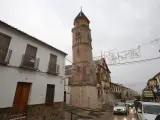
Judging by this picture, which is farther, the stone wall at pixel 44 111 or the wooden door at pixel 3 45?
the stone wall at pixel 44 111

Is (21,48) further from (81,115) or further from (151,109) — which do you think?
(151,109)

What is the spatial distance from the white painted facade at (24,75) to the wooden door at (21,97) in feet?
1.07

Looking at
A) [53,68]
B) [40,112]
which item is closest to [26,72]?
[53,68]

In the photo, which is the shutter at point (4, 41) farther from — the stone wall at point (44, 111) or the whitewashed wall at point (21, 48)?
the stone wall at point (44, 111)

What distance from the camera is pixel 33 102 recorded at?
9.34 metres

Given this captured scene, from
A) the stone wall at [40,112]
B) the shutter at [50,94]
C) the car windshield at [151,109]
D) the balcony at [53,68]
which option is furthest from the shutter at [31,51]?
the car windshield at [151,109]

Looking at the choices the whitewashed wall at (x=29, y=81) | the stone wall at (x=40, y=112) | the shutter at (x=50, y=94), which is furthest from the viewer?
the shutter at (x=50, y=94)

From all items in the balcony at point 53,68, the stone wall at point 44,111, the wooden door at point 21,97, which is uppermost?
the balcony at point 53,68

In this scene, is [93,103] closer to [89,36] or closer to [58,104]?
[58,104]

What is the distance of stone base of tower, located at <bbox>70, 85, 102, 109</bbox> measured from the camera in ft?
66.0

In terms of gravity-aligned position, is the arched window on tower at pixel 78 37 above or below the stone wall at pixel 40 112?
above

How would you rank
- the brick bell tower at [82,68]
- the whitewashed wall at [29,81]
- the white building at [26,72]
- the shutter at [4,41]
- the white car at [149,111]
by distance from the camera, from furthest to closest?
the brick bell tower at [82,68] → the shutter at [4,41] → the white building at [26,72] → the whitewashed wall at [29,81] → the white car at [149,111]

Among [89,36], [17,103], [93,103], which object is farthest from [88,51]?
[17,103]

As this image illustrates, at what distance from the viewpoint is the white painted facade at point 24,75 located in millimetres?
7699
